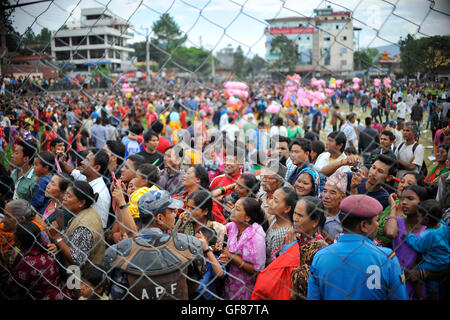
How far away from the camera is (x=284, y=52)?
1.19 m

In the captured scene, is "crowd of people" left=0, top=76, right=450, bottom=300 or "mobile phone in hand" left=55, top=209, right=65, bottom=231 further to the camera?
"mobile phone in hand" left=55, top=209, right=65, bottom=231

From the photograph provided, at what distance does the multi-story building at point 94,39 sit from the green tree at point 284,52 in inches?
28.5

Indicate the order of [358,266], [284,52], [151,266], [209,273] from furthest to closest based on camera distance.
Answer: [209,273]
[151,266]
[358,266]
[284,52]

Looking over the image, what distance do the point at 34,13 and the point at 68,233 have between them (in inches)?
51.5

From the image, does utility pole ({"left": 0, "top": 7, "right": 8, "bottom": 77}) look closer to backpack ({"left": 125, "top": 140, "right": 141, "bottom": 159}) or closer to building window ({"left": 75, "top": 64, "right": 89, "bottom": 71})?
building window ({"left": 75, "top": 64, "right": 89, "bottom": 71})

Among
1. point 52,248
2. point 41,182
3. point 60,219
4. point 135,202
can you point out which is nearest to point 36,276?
point 52,248

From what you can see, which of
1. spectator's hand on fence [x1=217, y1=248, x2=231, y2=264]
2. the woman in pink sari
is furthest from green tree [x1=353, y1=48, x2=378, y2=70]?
spectator's hand on fence [x1=217, y1=248, x2=231, y2=264]

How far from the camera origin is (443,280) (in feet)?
5.47

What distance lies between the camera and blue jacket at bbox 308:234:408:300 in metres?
1.48

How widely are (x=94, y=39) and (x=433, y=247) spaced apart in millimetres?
2084

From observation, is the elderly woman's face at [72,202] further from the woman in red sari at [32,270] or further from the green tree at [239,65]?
the green tree at [239,65]

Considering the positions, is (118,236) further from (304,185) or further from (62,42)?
(304,185)

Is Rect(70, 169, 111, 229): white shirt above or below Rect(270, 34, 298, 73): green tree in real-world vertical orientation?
below

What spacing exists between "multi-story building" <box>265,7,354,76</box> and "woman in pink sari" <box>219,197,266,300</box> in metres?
1.03
